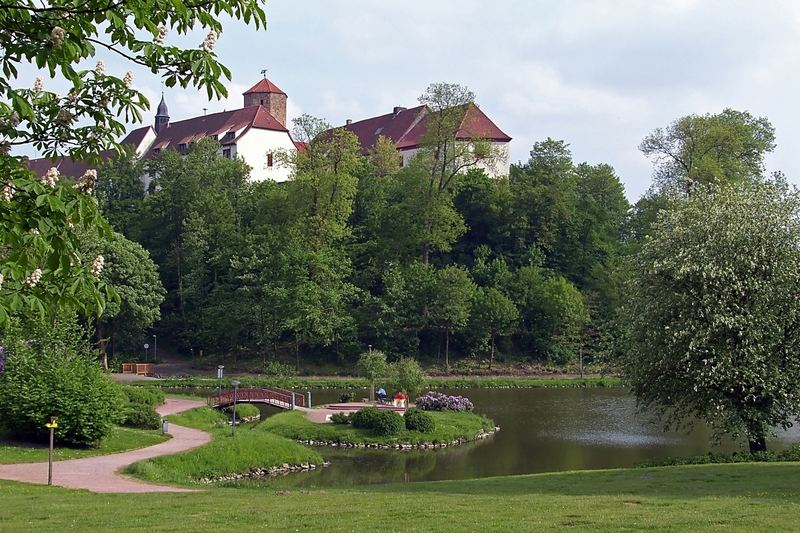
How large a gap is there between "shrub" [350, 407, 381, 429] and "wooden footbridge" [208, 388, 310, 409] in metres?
5.95

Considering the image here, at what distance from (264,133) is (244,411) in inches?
2116

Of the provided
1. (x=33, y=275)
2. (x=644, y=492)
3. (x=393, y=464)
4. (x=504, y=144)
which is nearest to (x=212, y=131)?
(x=504, y=144)

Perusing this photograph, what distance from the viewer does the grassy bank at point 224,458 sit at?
24.2 meters

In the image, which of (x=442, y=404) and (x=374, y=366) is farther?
(x=374, y=366)

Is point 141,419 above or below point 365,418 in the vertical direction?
above

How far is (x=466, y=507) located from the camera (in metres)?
14.8

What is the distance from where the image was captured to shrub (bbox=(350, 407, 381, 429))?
36.9 m

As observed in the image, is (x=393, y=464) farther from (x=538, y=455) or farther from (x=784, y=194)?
(x=784, y=194)

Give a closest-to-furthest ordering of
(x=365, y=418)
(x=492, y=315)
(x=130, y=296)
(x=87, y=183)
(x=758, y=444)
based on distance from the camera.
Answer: (x=87, y=183) < (x=758, y=444) < (x=365, y=418) < (x=130, y=296) < (x=492, y=315)

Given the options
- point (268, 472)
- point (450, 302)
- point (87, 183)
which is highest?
point (450, 302)

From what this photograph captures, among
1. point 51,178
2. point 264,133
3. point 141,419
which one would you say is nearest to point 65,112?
point 51,178

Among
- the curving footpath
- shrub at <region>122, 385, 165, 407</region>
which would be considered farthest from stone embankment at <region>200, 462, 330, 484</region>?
shrub at <region>122, 385, 165, 407</region>

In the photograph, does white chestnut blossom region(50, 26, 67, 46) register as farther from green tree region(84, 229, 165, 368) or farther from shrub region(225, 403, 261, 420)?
green tree region(84, 229, 165, 368)

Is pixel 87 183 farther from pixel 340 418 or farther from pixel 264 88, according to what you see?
pixel 264 88
